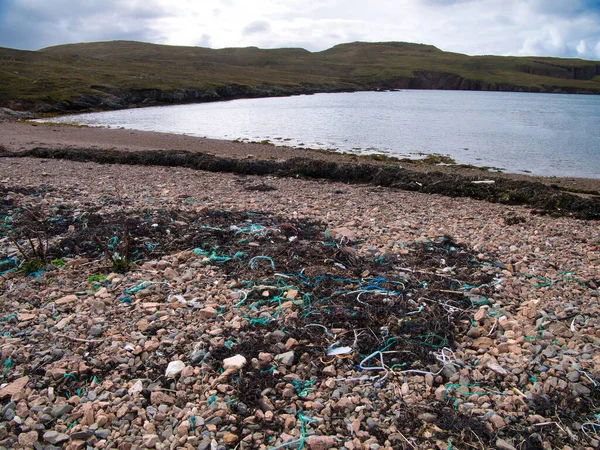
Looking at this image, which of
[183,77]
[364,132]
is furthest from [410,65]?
[364,132]

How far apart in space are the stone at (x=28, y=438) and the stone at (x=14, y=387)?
2.21ft

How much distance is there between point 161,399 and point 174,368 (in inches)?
18.5

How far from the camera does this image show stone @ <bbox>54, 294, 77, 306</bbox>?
616 cm

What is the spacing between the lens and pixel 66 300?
20.4 ft

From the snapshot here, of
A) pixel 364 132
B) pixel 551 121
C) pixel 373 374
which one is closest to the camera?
pixel 373 374

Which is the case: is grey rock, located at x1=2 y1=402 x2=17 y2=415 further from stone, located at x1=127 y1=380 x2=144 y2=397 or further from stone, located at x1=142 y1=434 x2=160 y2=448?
stone, located at x1=142 y1=434 x2=160 y2=448

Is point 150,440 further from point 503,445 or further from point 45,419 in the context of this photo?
point 503,445

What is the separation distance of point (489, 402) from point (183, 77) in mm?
97482

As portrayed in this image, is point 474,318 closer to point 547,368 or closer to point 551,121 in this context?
point 547,368

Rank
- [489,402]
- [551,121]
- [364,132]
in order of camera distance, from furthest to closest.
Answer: [551,121] < [364,132] < [489,402]

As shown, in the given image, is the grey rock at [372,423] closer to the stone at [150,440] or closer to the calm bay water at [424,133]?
the stone at [150,440]

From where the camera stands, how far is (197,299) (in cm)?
629

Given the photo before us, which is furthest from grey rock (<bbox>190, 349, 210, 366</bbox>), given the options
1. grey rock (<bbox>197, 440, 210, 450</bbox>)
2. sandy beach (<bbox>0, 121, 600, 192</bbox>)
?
sandy beach (<bbox>0, 121, 600, 192</bbox>)

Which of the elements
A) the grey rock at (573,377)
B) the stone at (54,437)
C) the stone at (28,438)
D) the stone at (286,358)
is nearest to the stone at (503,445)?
the grey rock at (573,377)
